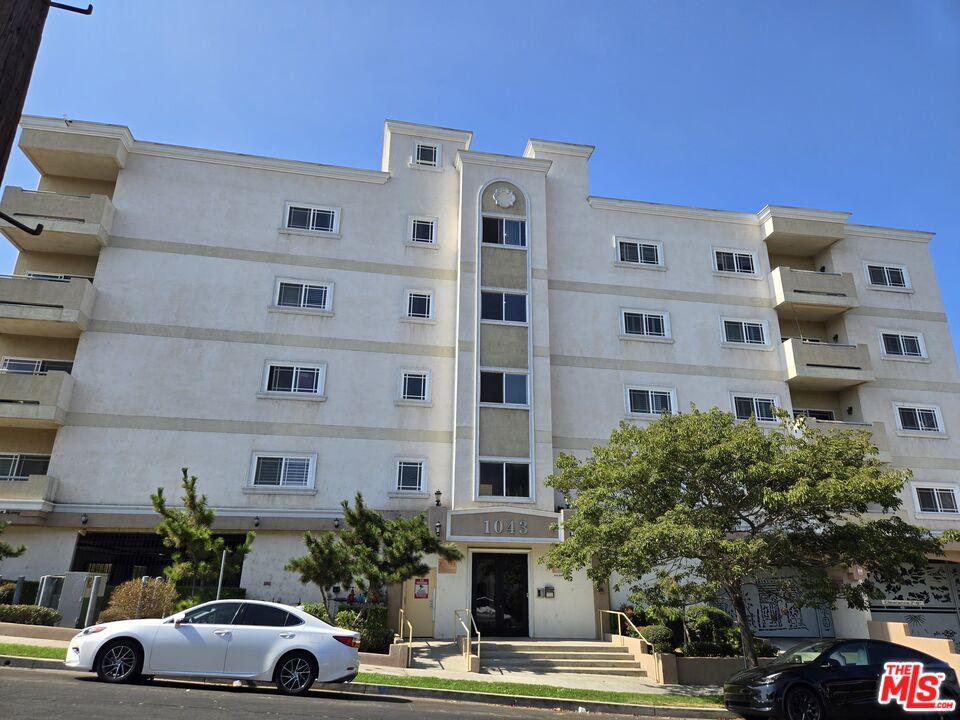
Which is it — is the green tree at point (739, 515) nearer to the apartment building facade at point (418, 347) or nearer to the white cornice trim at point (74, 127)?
the apartment building facade at point (418, 347)

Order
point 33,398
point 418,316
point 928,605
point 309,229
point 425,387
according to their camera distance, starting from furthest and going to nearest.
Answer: point 309,229 < point 418,316 < point 928,605 < point 425,387 < point 33,398

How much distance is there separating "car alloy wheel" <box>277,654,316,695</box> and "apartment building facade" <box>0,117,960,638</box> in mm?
9577

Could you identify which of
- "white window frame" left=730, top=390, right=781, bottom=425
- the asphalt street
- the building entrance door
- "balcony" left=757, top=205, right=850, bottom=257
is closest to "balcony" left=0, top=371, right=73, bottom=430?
the asphalt street

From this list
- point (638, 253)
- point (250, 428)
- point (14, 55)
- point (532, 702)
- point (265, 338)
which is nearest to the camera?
point (14, 55)

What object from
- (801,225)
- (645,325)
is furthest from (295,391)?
(801,225)

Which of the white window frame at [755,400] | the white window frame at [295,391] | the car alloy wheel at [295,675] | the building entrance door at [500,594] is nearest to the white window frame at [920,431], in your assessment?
the white window frame at [755,400]

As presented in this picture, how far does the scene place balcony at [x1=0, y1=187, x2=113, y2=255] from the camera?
22.4 meters

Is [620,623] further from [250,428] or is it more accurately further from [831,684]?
[250,428]

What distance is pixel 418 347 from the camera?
953 inches

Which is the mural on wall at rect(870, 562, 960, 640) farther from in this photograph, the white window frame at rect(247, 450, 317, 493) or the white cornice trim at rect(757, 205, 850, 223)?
the white window frame at rect(247, 450, 317, 493)

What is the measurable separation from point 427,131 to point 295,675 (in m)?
21.7

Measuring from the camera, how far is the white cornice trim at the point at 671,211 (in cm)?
2772

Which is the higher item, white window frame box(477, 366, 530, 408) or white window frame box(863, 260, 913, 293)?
white window frame box(863, 260, 913, 293)

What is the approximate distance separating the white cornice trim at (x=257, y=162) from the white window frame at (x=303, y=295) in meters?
4.49
